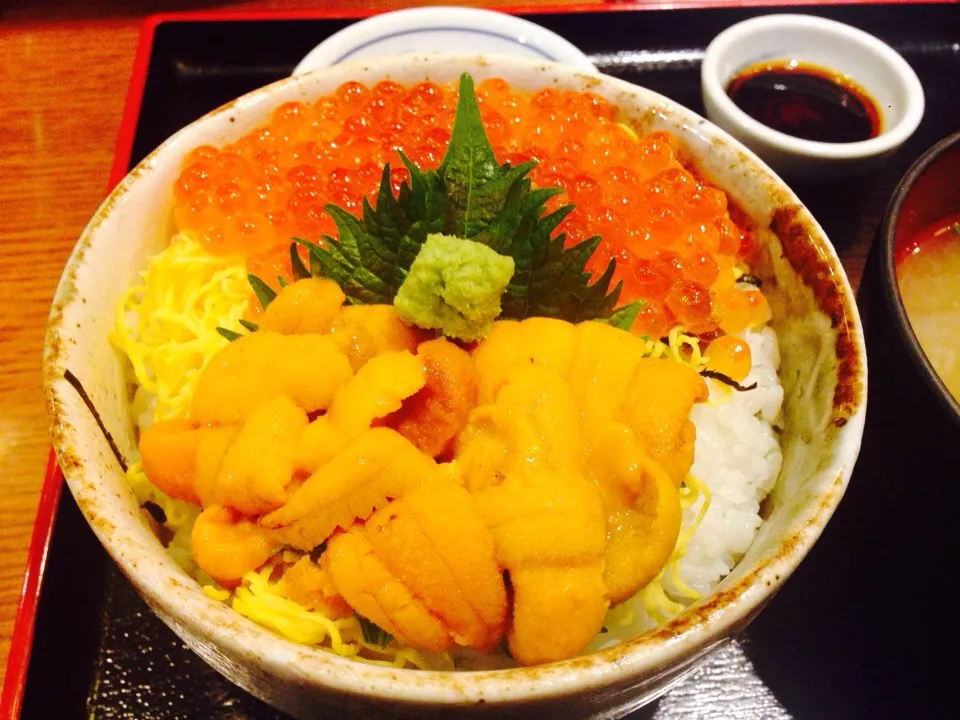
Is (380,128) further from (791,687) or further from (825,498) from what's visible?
(791,687)

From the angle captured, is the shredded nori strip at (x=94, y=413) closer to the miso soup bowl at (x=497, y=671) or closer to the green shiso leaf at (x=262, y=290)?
the miso soup bowl at (x=497, y=671)

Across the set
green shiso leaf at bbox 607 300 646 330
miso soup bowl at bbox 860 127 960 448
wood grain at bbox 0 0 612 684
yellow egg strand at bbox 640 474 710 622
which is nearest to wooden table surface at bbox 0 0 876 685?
wood grain at bbox 0 0 612 684

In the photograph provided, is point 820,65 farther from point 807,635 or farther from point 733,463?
point 807,635

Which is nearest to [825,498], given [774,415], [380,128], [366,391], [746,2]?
[774,415]

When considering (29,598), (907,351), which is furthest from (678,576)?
(29,598)

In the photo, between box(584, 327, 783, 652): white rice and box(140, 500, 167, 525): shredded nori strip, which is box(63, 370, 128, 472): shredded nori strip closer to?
box(140, 500, 167, 525): shredded nori strip

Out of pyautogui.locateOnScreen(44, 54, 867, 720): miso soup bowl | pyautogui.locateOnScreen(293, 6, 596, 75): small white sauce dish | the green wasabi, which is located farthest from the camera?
pyautogui.locateOnScreen(293, 6, 596, 75): small white sauce dish
